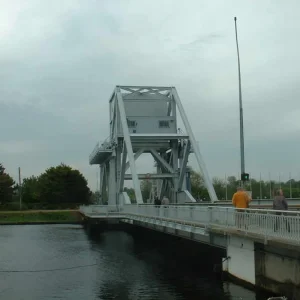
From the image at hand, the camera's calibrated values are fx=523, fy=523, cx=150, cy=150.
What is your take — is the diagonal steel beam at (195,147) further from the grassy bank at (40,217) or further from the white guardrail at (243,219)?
the grassy bank at (40,217)

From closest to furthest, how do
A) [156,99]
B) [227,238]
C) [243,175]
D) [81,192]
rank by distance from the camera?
[227,238] < [243,175] < [156,99] < [81,192]

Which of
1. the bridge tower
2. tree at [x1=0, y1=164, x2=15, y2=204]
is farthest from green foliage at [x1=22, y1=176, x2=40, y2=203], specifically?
the bridge tower

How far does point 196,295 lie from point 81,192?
78409 millimetres

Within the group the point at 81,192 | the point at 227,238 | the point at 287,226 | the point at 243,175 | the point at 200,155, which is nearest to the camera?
the point at 287,226

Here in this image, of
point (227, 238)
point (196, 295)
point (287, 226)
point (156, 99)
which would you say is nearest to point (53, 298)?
point (196, 295)

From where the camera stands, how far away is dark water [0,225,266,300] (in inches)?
666

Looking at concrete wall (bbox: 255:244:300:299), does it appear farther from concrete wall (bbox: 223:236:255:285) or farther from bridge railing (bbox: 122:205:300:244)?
bridge railing (bbox: 122:205:300:244)

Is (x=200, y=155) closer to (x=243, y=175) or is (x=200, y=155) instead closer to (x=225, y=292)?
(x=243, y=175)

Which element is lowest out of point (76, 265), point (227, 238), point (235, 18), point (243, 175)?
point (76, 265)

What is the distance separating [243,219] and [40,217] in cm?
5479

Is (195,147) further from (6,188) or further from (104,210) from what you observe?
(6,188)

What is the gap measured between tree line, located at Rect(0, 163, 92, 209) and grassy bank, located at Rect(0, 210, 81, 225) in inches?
701

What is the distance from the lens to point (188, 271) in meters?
22.0

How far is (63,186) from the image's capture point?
9181 cm
